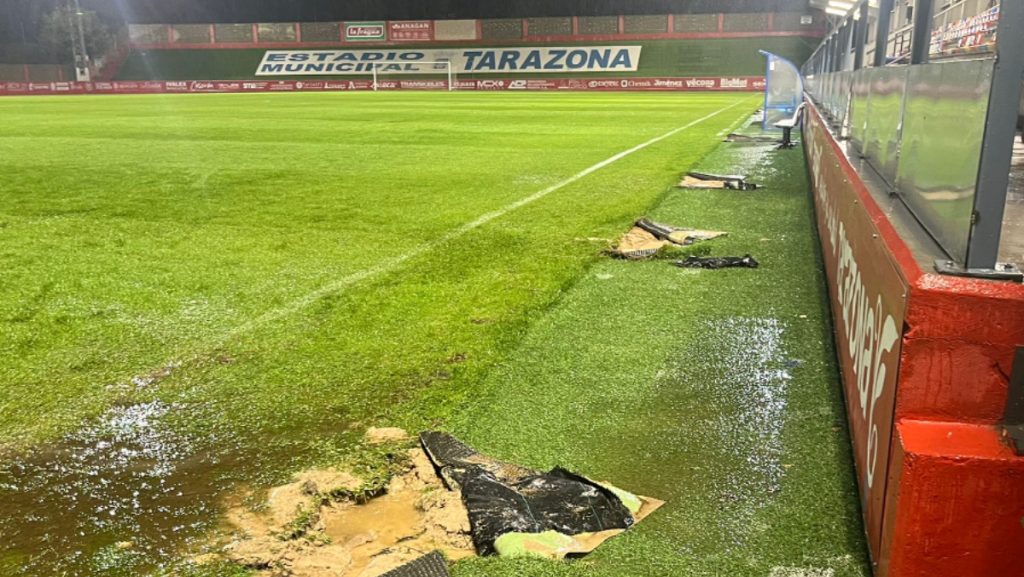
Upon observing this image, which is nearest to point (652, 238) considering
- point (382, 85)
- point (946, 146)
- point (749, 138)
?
point (946, 146)

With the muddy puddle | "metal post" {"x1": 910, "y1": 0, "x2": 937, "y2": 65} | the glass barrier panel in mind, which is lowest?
the muddy puddle

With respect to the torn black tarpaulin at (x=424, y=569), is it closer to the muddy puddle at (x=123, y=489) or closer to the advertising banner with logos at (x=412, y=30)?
the muddy puddle at (x=123, y=489)

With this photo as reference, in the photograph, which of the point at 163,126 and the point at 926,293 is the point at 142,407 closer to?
the point at 926,293

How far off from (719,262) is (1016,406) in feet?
12.2

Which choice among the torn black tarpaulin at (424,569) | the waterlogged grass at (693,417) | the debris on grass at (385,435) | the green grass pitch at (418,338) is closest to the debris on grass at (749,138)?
the green grass pitch at (418,338)

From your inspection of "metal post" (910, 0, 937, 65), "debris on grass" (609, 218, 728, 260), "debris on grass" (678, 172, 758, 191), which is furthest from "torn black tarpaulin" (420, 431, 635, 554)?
"debris on grass" (678, 172, 758, 191)

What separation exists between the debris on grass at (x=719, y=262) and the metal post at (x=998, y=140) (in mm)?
3526

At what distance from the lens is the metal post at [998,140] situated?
5.73 feet

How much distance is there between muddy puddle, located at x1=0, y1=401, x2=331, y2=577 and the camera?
2.24 m

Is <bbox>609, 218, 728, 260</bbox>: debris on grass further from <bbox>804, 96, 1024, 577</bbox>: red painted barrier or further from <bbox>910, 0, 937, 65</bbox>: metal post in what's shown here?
<bbox>804, 96, 1024, 577</bbox>: red painted barrier

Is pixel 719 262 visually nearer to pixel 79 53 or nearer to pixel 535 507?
pixel 535 507

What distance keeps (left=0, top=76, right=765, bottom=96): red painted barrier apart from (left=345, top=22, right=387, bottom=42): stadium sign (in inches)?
207

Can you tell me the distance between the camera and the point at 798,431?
290 cm

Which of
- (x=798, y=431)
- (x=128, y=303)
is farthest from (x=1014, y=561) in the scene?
(x=128, y=303)
